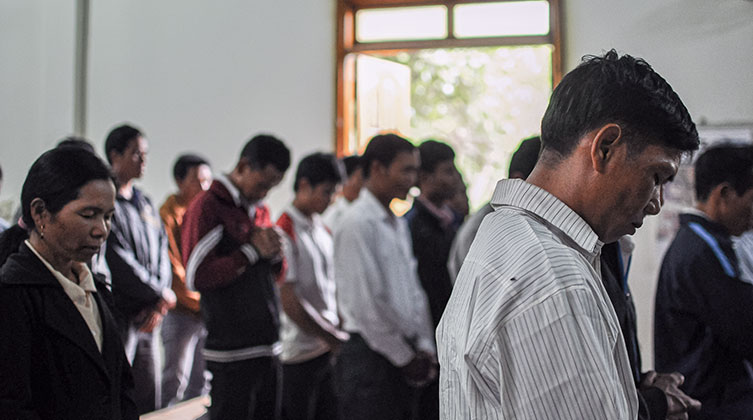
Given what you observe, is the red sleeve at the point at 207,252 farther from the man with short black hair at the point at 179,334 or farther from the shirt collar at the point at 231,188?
the man with short black hair at the point at 179,334

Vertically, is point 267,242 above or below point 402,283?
above

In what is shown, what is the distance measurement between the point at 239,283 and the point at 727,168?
5.69 feet

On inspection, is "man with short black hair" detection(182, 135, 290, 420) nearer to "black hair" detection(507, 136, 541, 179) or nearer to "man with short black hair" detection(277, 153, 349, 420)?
"man with short black hair" detection(277, 153, 349, 420)

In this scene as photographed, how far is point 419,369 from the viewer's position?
9.85 feet

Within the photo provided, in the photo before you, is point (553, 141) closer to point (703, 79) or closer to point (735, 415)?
point (735, 415)

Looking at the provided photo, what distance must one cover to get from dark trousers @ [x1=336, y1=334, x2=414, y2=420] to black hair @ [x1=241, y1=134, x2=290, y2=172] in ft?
2.46

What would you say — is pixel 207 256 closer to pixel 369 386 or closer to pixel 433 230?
pixel 369 386

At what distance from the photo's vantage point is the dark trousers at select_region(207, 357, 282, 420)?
9.30 ft

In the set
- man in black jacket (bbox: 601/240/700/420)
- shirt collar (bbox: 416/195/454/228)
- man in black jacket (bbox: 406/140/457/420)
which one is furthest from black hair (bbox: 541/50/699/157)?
shirt collar (bbox: 416/195/454/228)

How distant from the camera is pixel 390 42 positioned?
5.64 meters

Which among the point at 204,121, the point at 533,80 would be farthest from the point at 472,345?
the point at 204,121

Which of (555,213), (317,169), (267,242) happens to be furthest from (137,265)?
(555,213)

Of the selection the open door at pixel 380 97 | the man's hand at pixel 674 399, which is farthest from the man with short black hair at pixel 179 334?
the man's hand at pixel 674 399

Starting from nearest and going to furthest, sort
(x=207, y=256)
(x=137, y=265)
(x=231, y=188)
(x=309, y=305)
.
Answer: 1. (x=207, y=256)
2. (x=231, y=188)
3. (x=137, y=265)
4. (x=309, y=305)
